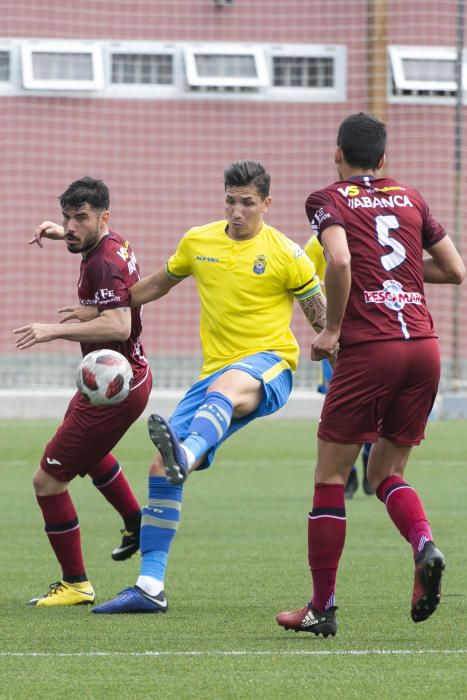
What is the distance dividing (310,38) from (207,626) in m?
14.1

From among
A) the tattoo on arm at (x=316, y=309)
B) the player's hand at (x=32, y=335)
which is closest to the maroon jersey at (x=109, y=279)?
the player's hand at (x=32, y=335)

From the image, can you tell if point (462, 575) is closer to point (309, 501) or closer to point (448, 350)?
point (309, 501)

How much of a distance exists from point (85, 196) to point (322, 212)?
1.52 m

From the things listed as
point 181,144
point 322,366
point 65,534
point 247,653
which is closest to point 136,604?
point 65,534

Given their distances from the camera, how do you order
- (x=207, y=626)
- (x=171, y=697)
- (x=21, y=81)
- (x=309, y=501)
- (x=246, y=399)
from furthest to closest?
(x=21, y=81), (x=309, y=501), (x=246, y=399), (x=207, y=626), (x=171, y=697)

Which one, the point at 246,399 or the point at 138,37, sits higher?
the point at 138,37

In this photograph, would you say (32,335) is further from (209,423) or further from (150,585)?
(150,585)

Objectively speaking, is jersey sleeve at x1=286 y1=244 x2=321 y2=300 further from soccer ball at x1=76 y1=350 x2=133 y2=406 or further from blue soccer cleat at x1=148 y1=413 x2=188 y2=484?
blue soccer cleat at x1=148 y1=413 x2=188 y2=484

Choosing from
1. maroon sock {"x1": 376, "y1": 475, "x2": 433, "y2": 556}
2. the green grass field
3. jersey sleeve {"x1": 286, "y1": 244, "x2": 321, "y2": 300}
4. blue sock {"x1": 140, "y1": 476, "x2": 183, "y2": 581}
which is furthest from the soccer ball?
maroon sock {"x1": 376, "y1": 475, "x2": 433, "y2": 556}

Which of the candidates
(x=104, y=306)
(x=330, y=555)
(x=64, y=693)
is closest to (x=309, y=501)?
(x=104, y=306)

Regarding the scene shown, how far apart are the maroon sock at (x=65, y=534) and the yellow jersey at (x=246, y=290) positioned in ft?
2.78

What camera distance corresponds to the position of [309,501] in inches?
387

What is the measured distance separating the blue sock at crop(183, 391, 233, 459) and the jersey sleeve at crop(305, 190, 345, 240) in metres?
0.93

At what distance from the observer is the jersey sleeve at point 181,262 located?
6.29 metres
